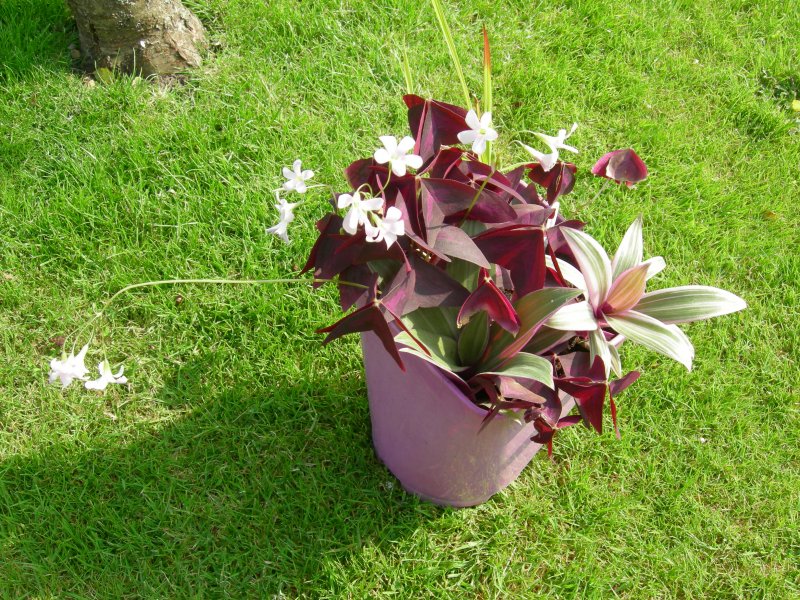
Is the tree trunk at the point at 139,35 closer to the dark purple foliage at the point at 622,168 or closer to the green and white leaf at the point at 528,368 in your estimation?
the dark purple foliage at the point at 622,168

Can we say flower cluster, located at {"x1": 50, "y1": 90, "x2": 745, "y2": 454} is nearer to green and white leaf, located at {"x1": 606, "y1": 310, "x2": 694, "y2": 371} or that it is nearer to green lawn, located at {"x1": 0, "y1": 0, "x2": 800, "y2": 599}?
Answer: green and white leaf, located at {"x1": 606, "y1": 310, "x2": 694, "y2": 371}

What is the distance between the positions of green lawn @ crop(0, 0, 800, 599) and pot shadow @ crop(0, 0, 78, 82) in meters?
0.01

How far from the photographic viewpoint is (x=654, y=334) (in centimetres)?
147

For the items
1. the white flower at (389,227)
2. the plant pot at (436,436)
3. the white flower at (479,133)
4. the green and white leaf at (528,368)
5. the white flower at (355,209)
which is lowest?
the plant pot at (436,436)

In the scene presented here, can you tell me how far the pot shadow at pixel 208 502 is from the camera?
6.08ft

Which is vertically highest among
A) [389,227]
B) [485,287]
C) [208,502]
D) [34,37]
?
[389,227]

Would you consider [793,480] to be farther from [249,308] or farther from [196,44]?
[196,44]

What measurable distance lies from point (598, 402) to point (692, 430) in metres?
0.95

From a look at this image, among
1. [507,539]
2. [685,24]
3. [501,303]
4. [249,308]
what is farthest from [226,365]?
[685,24]

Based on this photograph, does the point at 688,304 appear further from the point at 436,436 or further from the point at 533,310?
the point at 436,436

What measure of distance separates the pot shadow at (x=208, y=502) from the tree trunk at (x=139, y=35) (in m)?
1.32

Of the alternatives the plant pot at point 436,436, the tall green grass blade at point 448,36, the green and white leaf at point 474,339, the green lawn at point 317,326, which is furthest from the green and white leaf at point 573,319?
the green lawn at point 317,326

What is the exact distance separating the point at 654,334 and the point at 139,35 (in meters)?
2.19

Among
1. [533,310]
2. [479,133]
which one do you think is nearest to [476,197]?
[479,133]
